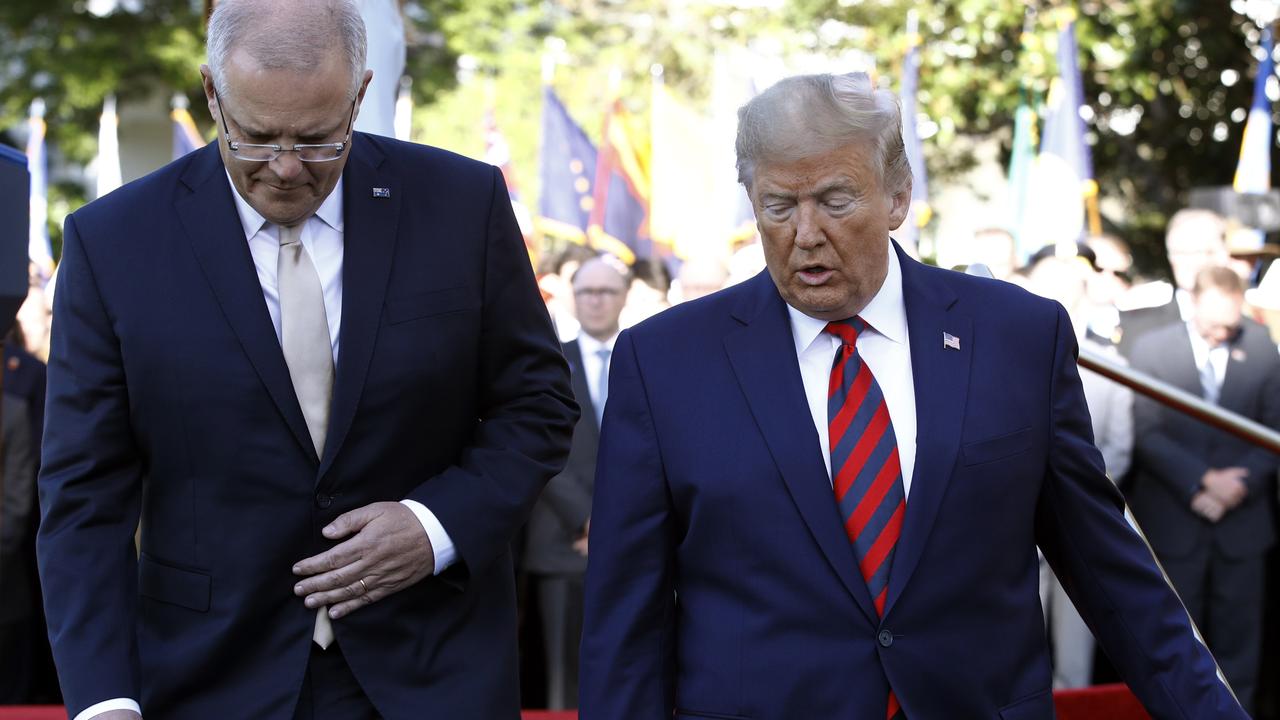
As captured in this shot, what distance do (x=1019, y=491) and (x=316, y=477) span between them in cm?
129

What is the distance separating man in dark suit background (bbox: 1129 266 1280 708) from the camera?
729 cm

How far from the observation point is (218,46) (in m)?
2.81

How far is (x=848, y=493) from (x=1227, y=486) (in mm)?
5200

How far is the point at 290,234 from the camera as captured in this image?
2988 millimetres

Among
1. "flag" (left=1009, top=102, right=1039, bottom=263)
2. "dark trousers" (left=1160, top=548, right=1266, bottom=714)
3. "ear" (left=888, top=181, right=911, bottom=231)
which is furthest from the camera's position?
"flag" (left=1009, top=102, right=1039, bottom=263)

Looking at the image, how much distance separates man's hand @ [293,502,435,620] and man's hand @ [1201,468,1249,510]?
5334 millimetres

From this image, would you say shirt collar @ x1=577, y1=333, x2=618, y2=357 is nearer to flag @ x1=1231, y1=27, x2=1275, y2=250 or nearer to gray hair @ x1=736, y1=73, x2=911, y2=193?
gray hair @ x1=736, y1=73, x2=911, y2=193

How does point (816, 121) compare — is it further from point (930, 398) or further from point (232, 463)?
point (232, 463)

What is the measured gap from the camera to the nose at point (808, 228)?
2.67 meters

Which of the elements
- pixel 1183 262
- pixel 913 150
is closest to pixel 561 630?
pixel 1183 262

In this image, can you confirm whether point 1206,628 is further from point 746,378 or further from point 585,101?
point 585,101

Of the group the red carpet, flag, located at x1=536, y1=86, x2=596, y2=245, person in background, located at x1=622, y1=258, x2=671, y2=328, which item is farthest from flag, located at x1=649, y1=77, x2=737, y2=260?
the red carpet

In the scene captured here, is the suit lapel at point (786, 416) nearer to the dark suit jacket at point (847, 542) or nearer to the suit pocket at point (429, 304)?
the dark suit jacket at point (847, 542)

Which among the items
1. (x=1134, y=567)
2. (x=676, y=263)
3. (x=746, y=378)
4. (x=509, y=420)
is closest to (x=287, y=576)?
(x=509, y=420)
